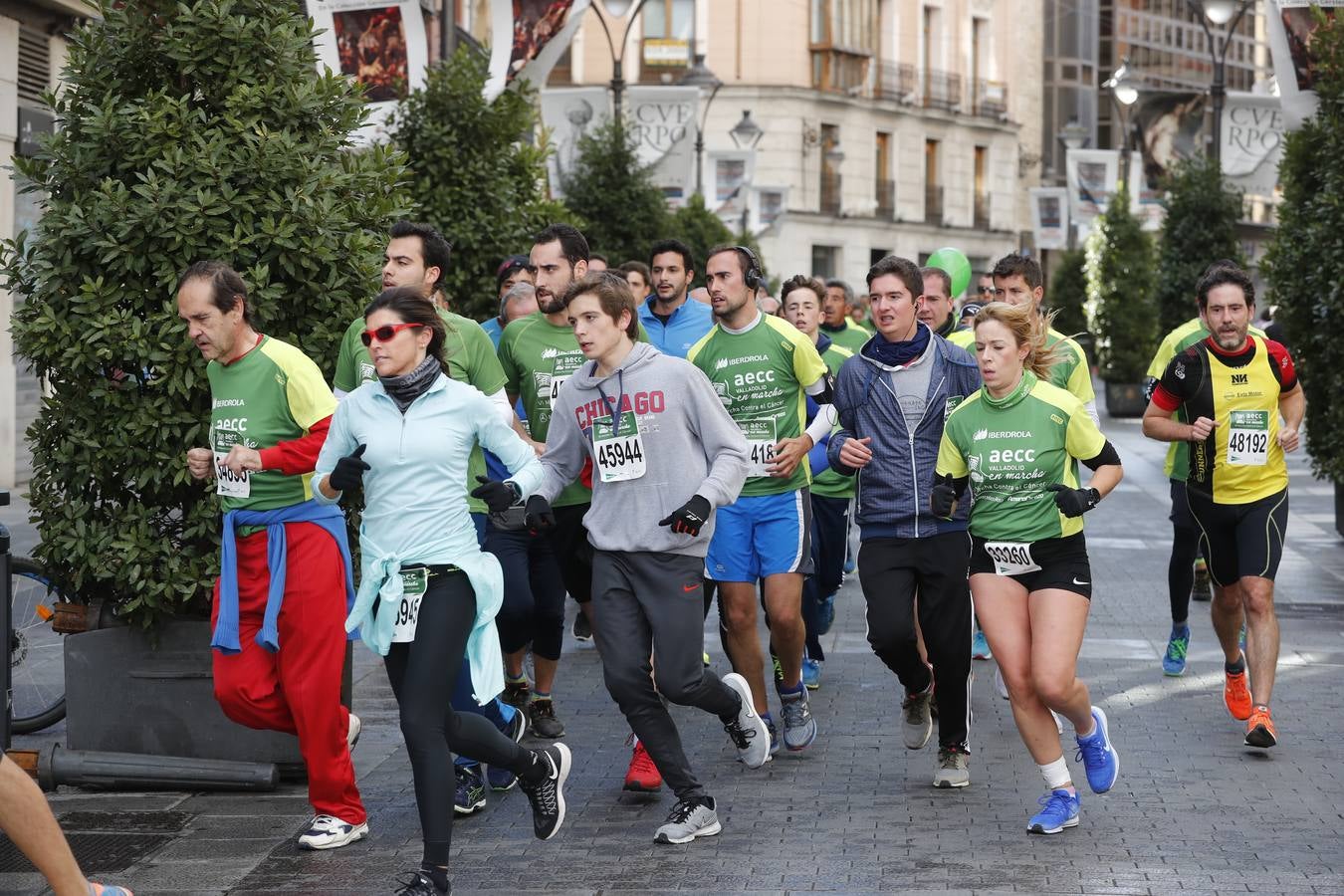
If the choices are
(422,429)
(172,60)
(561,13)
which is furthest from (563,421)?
(561,13)

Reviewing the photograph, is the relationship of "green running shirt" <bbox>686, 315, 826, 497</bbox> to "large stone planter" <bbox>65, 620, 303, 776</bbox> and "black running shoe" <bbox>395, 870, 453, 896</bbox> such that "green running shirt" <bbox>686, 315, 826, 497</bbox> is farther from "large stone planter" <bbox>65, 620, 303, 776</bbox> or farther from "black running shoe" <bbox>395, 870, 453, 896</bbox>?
"black running shoe" <bbox>395, 870, 453, 896</bbox>

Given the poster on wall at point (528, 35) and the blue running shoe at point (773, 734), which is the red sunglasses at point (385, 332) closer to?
the blue running shoe at point (773, 734)

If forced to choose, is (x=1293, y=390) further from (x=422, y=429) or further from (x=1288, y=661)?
(x=422, y=429)

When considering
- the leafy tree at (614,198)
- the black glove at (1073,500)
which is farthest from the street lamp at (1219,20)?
the black glove at (1073,500)

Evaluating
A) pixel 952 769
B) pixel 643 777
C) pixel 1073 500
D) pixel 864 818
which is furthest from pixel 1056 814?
pixel 643 777

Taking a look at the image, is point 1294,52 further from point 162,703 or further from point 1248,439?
point 162,703

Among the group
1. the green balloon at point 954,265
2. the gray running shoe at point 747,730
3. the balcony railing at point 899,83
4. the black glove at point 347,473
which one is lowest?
the gray running shoe at point 747,730

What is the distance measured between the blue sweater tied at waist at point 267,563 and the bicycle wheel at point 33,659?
190 cm

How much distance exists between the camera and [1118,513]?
18891mm

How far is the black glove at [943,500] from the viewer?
22.8ft

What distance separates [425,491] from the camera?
19.9 feet

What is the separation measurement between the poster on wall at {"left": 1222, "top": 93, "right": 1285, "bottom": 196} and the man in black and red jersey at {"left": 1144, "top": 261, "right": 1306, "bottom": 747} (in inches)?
661

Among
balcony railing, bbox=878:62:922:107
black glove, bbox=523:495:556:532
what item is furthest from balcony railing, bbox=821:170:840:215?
black glove, bbox=523:495:556:532

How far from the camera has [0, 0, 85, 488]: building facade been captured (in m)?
18.2
